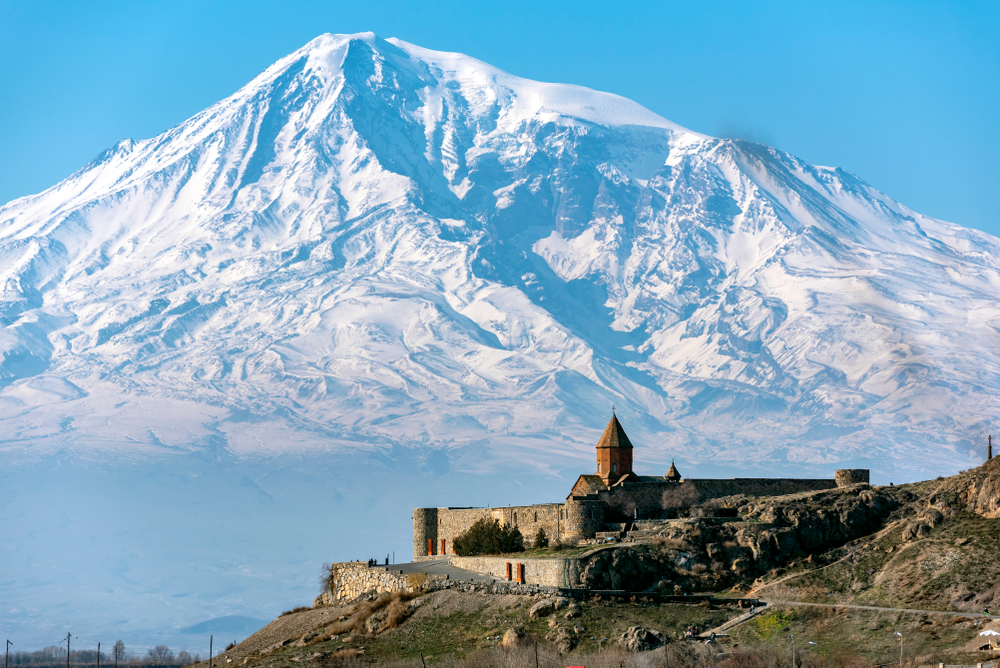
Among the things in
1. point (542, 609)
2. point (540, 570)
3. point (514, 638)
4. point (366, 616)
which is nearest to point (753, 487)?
point (540, 570)

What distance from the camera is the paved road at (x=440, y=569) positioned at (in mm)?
Answer: 63125

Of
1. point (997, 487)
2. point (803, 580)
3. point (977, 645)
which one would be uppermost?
point (997, 487)

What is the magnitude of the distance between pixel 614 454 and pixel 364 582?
1906 centimetres

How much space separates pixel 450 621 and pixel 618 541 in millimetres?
12313

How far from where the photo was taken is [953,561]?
179 ft

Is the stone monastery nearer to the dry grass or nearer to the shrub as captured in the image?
the shrub

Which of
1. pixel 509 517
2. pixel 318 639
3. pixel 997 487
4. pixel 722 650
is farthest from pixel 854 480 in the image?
pixel 318 639

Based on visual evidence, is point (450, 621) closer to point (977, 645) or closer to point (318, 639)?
point (318, 639)

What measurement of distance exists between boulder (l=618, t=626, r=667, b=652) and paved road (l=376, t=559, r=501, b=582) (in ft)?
38.3

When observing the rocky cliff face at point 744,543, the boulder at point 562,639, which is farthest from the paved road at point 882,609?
the boulder at point 562,639

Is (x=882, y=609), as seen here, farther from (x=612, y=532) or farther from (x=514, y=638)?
(x=612, y=532)

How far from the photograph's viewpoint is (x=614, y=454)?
7931cm

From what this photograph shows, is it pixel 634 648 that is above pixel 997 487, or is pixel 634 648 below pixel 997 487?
below

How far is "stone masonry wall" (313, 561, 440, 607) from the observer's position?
64125 mm
